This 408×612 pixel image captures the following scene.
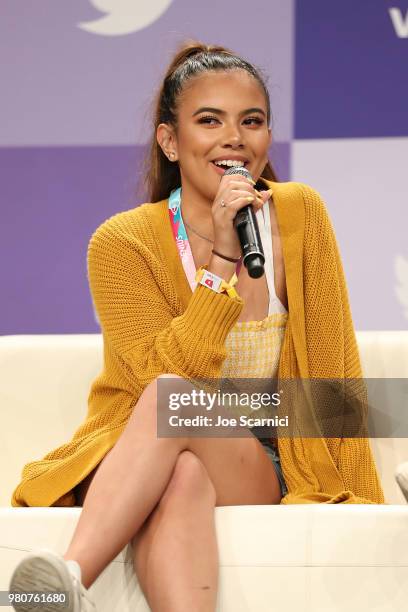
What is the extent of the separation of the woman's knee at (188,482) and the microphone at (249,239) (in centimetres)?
35

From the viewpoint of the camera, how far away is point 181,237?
2055 millimetres

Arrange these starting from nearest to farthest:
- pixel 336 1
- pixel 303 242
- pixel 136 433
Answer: pixel 136 433 < pixel 303 242 < pixel 336 1

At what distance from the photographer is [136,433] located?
1.71 metres

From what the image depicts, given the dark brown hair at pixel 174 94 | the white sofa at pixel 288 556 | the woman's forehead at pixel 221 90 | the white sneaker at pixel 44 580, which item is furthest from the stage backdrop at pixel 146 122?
the white sneaker at pixel 44 580

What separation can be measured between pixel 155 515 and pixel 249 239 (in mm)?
473

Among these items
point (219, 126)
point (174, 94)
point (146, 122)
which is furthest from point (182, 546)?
point (146, 122)

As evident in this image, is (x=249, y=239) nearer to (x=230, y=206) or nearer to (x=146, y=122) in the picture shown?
(x=230, y=206)

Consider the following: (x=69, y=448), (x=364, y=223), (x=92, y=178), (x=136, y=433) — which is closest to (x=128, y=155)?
(x=92, y=178)

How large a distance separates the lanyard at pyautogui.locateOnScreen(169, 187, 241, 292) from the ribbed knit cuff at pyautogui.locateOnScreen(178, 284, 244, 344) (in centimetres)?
17

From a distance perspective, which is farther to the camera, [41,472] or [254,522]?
[41,472]

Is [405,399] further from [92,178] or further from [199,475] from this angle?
[92,178]

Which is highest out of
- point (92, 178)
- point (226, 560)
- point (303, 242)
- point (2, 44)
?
point (2, 44)

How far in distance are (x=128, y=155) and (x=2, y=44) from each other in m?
0.47

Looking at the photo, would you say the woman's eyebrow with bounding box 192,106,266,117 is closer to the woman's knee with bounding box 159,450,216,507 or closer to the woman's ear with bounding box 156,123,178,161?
the woman's ear with bounding box 156,123,178,161
